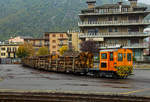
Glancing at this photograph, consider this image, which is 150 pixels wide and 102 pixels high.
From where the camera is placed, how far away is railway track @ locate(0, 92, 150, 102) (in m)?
10.3

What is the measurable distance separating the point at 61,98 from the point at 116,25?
4716 centimetres

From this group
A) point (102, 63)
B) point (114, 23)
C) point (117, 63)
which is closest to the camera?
point (117, 63)

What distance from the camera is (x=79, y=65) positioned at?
1001 inches

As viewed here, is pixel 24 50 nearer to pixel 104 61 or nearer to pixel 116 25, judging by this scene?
pixel 116 25

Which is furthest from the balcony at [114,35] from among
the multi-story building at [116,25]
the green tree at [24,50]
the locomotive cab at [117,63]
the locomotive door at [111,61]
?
the green tree at [24,50]

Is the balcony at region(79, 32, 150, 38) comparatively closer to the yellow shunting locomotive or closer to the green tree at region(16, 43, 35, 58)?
the yellow shunting locomotive

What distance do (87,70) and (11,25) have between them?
18309 centimetres

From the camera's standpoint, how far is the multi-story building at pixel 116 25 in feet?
181

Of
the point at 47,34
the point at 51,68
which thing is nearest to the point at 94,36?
the point at 51,68

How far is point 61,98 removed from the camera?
35.1 feet

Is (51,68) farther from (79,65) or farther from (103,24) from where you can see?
(103,24)

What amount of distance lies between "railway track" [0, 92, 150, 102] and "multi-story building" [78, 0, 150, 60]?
4514cm

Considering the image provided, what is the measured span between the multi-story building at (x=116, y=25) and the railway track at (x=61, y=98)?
4514cm

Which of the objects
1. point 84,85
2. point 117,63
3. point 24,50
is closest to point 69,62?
point 117,63
